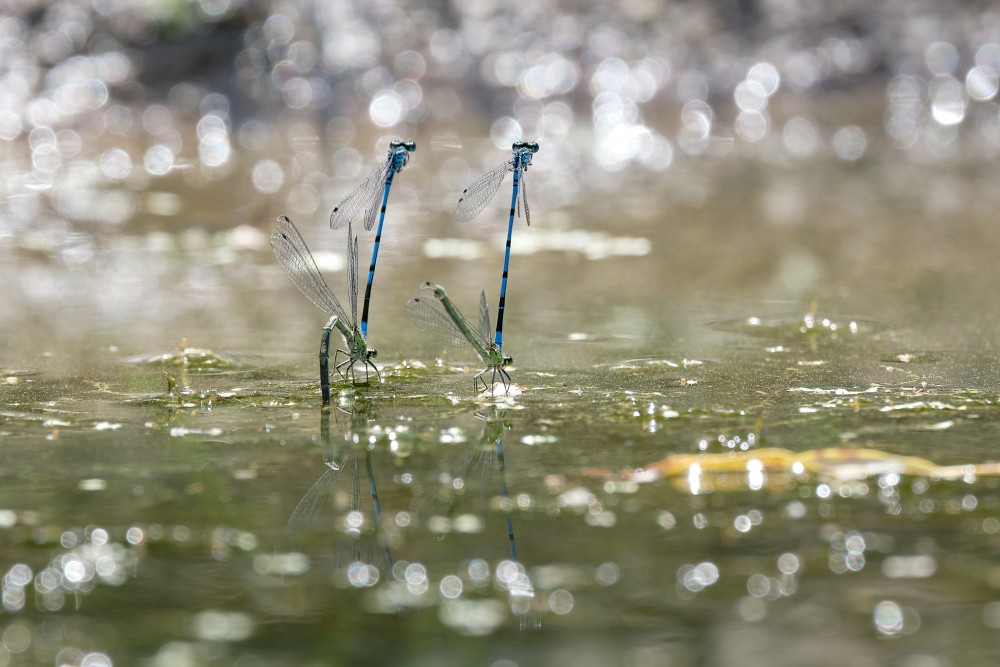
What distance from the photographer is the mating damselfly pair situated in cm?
420

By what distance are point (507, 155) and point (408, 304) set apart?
6187mm

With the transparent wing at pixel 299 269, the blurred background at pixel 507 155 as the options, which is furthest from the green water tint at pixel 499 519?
the blurred background at pixel 507 155

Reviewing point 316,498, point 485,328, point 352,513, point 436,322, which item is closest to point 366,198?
point 436,322

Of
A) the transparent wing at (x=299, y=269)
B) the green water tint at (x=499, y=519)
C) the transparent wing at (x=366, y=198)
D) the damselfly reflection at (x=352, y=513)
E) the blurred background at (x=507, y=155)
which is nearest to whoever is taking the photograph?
the green water tint at (x=499, y=519)

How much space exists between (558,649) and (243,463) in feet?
4.29

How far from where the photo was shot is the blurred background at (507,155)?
231 inches

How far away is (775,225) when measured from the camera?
7719 millimetres

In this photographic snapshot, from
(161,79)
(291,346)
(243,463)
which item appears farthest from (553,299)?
(161,79)

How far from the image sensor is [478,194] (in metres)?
4.56

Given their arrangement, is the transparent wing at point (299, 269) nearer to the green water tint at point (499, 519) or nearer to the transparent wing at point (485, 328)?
the green water tint at point (499, 519)

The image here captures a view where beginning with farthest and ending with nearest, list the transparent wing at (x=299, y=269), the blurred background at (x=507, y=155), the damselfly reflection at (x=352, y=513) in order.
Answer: the blurred background at (x=507, y=155) < the transparent wing at (x=299, y=269) < the damselfly reflection at (x=352, y=513)

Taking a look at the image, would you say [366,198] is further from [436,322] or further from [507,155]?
[507,155]

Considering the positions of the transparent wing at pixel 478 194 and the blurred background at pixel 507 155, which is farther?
the blurred background at pixel 507 155

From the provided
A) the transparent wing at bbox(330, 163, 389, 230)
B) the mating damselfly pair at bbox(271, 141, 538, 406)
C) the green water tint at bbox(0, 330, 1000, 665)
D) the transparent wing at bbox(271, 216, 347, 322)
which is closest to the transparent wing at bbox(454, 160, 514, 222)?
the mating damselfly pair at bbox(271, 141, 538, 406)
